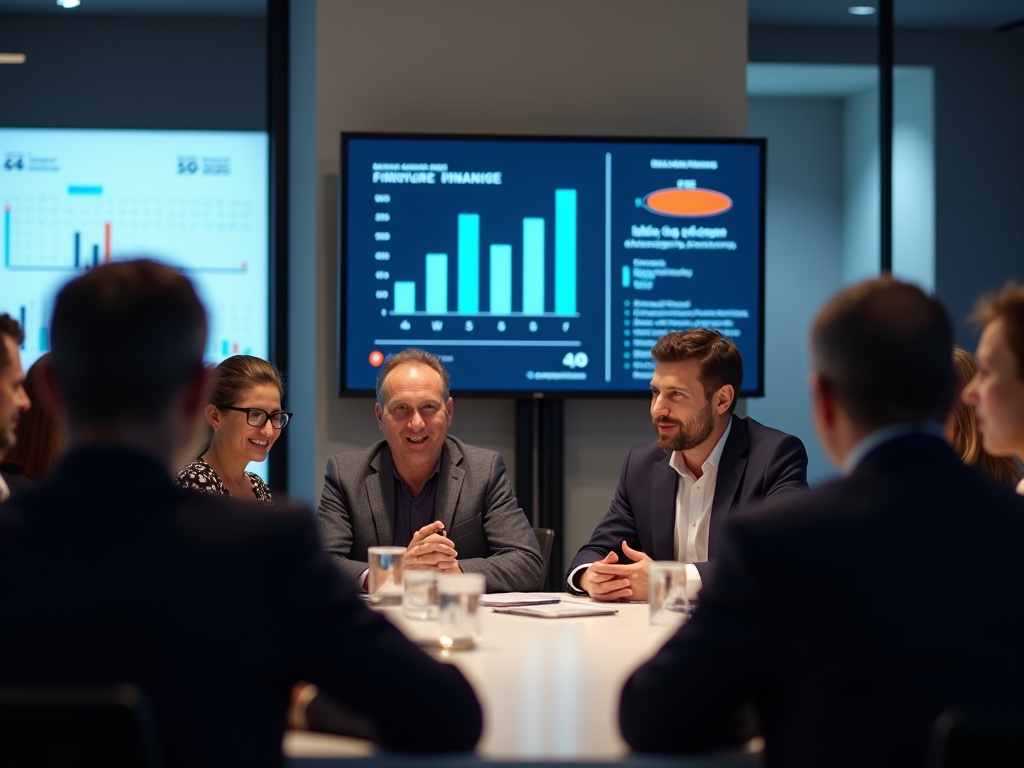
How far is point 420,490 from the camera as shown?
369 centimetres

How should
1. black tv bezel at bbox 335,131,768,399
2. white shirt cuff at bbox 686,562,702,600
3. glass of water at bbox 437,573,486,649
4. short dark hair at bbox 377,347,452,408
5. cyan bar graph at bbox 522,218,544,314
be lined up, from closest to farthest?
glass of water at bbox 437,573,486,649 < white shirt cuff at bbox 686,562,702,600 < short dark hair at bbox 377,347,452,408 < black tv bezel at bbox 335,131,768,399 < cyan bar graph at bbox 522,218,544,314

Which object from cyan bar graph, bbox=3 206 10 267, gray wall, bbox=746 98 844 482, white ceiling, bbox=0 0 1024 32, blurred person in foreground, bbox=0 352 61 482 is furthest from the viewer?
gray wall, bbox=746 98 844 482

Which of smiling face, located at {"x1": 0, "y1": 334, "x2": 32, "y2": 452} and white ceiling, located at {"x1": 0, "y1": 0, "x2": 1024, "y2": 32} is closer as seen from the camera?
smiling face, located at {"x1": 0, "y1": 334, "x2": 32, "y2": 452}

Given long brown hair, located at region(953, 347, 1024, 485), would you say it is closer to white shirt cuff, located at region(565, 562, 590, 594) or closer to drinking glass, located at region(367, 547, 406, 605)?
white shirt cuff, located at region(565, 562, 590, 594)

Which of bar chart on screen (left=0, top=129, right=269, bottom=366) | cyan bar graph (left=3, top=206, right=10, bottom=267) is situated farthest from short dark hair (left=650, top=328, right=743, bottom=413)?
cyan bar graph (left=3, top=206, right=10, bottom=267)

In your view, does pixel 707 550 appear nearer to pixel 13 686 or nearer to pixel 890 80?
pixel 13 686

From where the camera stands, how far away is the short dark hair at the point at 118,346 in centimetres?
137

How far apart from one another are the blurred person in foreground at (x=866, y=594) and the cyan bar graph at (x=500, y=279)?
3.36 meters

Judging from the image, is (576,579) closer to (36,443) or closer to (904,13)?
(36,443)

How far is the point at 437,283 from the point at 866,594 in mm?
3602

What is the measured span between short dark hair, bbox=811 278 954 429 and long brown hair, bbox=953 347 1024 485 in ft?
6.16

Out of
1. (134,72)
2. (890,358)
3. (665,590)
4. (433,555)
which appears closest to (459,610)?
(665,590)

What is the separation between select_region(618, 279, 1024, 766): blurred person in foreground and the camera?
1.35m

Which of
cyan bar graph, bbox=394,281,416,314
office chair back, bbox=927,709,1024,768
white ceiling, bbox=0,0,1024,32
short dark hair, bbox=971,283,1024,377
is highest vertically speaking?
white ceiling, bbox=0,0,1024,32
